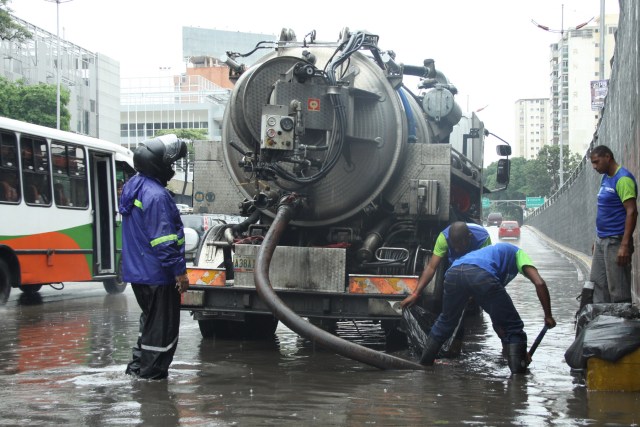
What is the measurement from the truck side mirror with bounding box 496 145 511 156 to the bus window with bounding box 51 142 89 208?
7.28m

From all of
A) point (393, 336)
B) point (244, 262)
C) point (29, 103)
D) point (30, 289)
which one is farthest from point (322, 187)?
point (29, 103)

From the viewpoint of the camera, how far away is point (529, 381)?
7648 mm

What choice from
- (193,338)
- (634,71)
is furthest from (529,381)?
(634,71)

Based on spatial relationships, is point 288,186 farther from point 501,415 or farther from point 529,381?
Result: point 501,415

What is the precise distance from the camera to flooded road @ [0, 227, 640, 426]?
5969mm

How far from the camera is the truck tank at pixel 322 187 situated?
905 centimetres

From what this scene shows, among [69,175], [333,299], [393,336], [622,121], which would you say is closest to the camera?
[333,299]

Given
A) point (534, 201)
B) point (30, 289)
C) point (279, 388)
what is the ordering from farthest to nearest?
point (534, 201)
point (30, 289)
point (279, 388)

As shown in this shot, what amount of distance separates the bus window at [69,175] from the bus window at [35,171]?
0.75 feet

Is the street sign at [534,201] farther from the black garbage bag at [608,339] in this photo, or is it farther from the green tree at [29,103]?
the black garbage bag at [608,339]

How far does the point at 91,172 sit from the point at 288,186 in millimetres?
8449

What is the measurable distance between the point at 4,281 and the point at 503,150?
7.62 metres

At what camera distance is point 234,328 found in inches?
410

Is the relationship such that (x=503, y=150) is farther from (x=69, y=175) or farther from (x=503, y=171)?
(x=69, y=175)
